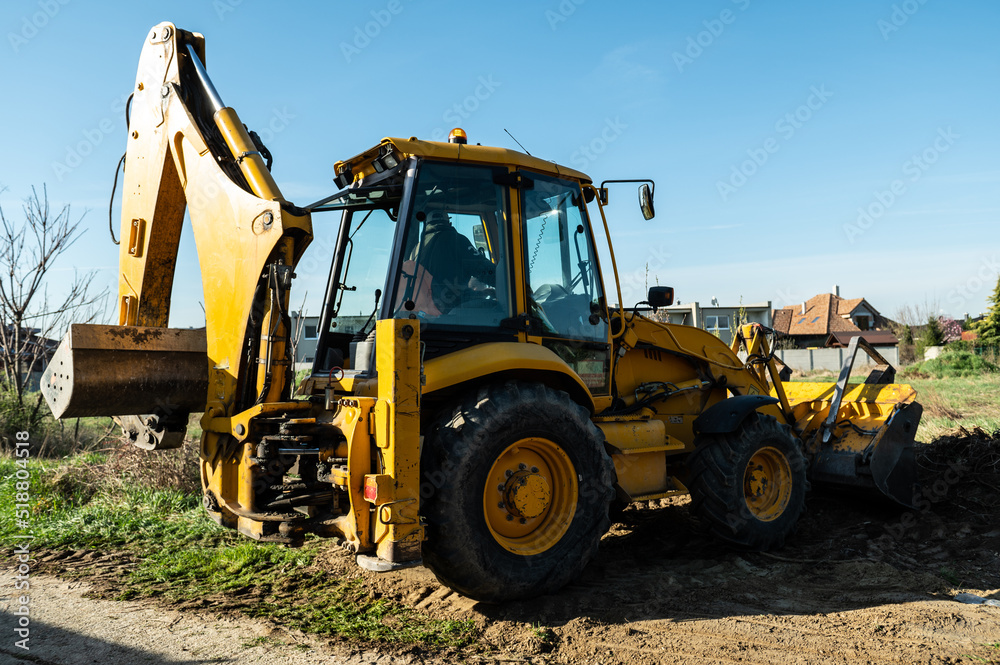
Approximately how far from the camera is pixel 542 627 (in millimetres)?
3836

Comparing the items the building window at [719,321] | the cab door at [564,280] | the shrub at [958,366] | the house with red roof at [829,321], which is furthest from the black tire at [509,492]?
the house with red roof at [829,321]

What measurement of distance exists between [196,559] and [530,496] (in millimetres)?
2945

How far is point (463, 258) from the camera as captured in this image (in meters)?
4.53

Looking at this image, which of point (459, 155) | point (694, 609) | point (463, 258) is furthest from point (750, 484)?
point (459, 155)

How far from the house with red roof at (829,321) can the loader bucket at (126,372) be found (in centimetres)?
5161

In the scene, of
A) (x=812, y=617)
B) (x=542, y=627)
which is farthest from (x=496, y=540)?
(x=812, y=617)

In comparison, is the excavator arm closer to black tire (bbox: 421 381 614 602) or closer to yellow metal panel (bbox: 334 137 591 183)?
yellow metal panel (bbox: 334 137 591 183)

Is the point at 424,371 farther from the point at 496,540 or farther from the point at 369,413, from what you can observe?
the point at 496,540

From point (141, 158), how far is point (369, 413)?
2.72 meters

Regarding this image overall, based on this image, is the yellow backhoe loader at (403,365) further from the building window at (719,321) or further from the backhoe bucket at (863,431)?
the building window at (719,321)

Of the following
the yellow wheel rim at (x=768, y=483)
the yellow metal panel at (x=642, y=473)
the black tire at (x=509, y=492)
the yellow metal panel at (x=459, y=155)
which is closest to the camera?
the black tire at (x=509, y=492)

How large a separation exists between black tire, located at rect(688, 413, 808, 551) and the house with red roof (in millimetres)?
48638

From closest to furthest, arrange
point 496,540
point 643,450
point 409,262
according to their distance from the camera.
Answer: point 496,540 < point 409,262 < point 643,450

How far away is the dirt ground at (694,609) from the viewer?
3.58 metres
